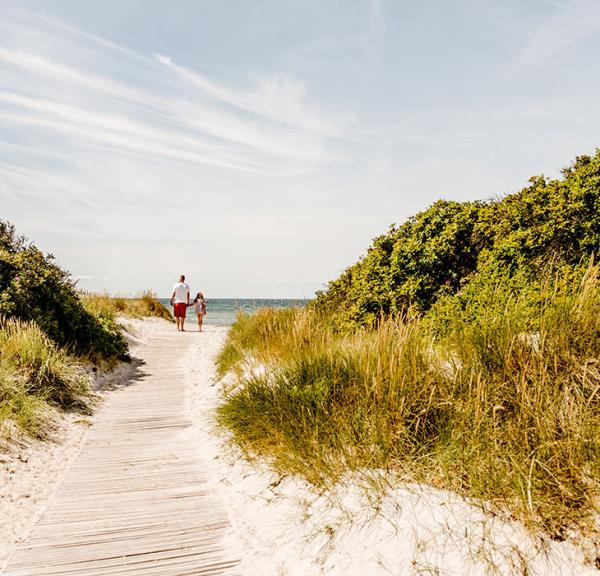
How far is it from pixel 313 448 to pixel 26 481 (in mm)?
3475

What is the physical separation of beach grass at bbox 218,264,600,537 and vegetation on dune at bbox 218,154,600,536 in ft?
0.05

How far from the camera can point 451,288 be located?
854 centimetres

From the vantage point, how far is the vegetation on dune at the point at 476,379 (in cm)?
337

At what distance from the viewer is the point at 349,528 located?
3514mm

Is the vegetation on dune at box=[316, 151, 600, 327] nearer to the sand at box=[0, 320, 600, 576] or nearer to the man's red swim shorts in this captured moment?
the sand at box=[0, 320, 600, 576]

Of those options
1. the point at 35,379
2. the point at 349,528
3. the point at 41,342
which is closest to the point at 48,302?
the point at 41,342

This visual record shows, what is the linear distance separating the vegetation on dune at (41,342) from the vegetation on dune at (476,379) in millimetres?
3152

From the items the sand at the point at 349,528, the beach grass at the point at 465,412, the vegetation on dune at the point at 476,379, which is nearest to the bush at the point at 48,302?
the vegetation on dune at the point at 476,379

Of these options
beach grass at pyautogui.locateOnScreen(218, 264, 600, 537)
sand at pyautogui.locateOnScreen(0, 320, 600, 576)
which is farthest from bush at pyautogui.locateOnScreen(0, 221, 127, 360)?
beach grass at pyautogui.locateOnScreen(218, 264, 600, 537)

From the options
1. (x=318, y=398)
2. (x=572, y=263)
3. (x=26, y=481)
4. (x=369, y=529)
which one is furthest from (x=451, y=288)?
(x=26, y=481)

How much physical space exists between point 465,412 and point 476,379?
2.08 ft

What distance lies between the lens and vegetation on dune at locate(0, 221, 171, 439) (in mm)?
7164

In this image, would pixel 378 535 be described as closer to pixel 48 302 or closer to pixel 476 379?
pixel 476 379

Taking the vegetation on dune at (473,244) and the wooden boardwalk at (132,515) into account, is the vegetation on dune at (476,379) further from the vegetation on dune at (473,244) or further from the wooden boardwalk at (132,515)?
the wooden boardwalk at (132,515)
